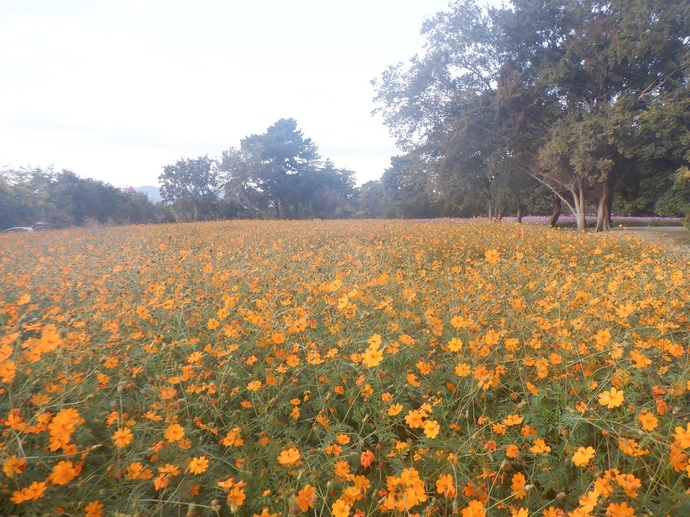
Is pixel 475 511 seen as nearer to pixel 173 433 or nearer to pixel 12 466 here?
pixel 173 433

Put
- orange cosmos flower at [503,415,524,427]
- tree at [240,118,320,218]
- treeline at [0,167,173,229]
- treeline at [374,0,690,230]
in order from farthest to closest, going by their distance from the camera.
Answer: tree at [240,118,320,218] → treeline at [0,167,173,229] → treeline at [374,0,690,230] → orange cosmos flower at [503,415,524,427]

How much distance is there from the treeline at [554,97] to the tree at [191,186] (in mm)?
20128

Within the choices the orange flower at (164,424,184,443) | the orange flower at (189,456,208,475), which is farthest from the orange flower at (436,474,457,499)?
the orange flower at (164,424,184,443)

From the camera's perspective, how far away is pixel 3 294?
2.82 m

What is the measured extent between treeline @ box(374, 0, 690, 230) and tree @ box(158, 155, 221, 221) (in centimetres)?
2013

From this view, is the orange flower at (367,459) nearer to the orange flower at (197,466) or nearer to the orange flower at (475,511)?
the orange flower at (475,511)

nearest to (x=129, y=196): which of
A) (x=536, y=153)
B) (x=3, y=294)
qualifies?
(x=536, y=153)

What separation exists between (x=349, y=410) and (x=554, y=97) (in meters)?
16.6

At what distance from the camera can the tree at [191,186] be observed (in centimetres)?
3108

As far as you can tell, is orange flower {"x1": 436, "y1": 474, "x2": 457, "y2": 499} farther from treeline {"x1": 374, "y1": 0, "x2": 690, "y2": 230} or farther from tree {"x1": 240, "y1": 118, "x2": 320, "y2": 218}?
tree {"x1": 240, "y1": 118, "x2": 320, "y2": 218}

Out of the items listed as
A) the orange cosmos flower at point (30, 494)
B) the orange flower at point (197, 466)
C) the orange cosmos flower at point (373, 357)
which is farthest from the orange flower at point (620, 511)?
the orange cosmos flower at point (30, 494)

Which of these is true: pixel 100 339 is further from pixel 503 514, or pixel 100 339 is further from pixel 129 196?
pixel 129 196

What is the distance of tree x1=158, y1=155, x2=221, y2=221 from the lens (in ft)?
102

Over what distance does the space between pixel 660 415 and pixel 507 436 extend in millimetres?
621
